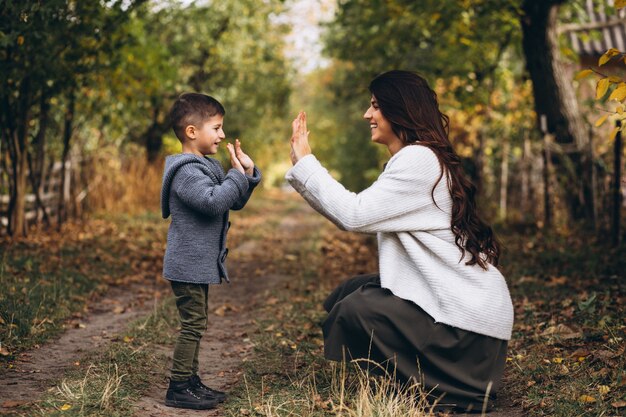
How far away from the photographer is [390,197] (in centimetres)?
365

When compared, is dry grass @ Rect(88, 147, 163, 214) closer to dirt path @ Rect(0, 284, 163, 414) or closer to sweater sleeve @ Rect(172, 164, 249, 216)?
dirt path @ Rect(0, 284, 163, 414)

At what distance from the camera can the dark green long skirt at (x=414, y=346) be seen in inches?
144

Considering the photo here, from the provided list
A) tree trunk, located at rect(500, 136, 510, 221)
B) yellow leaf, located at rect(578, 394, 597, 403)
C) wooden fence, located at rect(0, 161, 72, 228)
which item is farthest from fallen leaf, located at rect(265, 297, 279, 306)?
tree trunk, located at rect(500, 136, 510, 221)

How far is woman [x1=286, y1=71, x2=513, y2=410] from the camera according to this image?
3.65 metres

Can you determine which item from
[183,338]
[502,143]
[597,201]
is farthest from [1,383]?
[502,143]

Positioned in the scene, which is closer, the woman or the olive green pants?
the woman

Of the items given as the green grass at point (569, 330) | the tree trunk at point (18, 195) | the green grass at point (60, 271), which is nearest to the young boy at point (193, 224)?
the green grass at point (60, 271)

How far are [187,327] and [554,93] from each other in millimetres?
8235

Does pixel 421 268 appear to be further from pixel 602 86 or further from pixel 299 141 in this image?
pixel 602 86

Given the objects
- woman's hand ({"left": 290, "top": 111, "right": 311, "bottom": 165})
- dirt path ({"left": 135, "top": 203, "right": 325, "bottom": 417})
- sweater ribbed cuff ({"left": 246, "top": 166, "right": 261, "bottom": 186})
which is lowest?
dirt path ({"left": 135, "top": 203, "right": 325, "bottom": 417})

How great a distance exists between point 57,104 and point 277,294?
6060mm

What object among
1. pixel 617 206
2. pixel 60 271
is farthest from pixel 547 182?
pixel 60 271

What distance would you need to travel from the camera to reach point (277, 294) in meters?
7.50

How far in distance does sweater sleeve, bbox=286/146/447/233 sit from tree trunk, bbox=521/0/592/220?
672 cm
